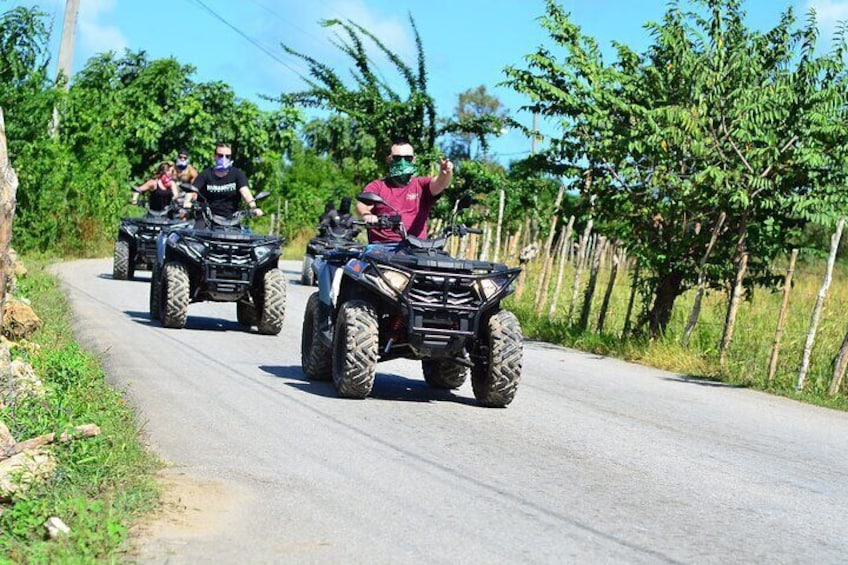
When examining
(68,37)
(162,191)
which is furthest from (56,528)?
(68,37)

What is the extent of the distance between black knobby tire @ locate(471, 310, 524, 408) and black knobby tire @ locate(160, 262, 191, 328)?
6197 mm

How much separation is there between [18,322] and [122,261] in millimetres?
12572

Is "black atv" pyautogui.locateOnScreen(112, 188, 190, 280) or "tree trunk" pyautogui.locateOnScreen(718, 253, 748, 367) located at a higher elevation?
"tree trunk" pyautogui.locateOnScreen(718, 253, 748, 367)

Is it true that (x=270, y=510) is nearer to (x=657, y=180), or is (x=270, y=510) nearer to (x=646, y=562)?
(x=646, y=562)

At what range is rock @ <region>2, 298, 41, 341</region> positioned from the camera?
13281 millimetres

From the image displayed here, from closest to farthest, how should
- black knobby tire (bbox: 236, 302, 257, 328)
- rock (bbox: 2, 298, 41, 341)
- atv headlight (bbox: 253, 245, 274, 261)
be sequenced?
rock (bbox: 2, 298, 41, 341), atv headlight (bbox: 253, 245, 274, 261), black knobby tire (bbox: 236, 302, 257, 328)

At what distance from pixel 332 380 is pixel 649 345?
663 cm

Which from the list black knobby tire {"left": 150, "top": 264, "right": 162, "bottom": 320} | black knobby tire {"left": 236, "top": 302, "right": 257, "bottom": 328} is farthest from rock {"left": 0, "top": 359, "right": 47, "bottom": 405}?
black knobby tire {"left": 236, "top": 302, "right": 257, "bottom": 328}

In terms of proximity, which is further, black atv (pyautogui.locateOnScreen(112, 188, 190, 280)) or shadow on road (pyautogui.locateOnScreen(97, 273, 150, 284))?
shadow on road (pyautogui.locateOnScreen(97, 273, 150, 284))

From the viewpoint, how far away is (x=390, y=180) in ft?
40.4

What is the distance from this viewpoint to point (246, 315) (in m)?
18.1

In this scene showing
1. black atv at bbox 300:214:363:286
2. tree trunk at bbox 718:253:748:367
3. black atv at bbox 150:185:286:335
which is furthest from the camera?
black atv at bbox 300:214:363:286

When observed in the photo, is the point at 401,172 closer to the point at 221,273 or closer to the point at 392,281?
the point at 392,281

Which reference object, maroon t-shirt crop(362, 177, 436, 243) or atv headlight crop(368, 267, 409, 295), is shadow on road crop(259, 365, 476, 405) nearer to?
atv headlight crop(368, 267, 409, 295)
